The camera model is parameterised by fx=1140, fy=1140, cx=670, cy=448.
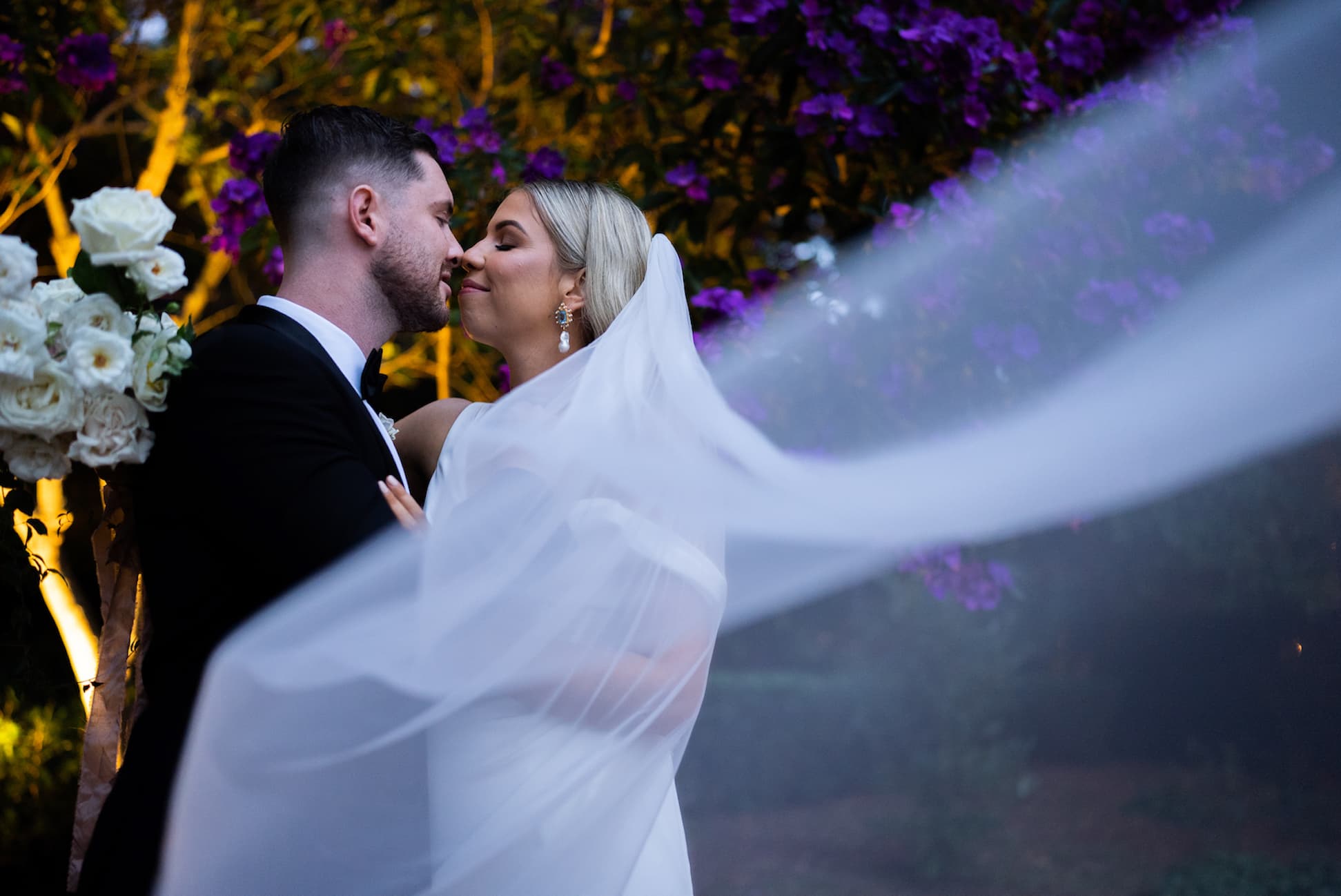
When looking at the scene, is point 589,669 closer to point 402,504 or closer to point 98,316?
point 402,504

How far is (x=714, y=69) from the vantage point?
2.98m

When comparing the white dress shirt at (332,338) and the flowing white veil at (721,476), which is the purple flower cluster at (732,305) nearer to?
the flowing white veil at (721,476)

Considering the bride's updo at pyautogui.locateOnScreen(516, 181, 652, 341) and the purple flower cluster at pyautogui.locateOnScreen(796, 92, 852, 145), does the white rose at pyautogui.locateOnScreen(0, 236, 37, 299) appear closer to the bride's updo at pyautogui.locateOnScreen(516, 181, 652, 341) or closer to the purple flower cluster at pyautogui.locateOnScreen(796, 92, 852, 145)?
the bride's updo at pyautogui.locateOnScreen(516, 181, 652, 341)

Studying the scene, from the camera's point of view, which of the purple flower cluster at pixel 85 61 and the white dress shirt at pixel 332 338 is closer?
the white dress shirt at pixel 332 338

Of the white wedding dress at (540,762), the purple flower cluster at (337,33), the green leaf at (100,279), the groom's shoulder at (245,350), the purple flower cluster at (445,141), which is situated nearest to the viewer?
the green leaf at (100,279)

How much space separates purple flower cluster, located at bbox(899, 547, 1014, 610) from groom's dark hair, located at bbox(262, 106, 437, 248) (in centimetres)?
152

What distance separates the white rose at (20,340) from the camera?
143cm

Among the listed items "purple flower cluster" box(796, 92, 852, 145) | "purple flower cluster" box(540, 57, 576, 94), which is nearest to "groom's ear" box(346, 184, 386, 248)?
"purple flower cluster" box(796, 92, 852, 145)

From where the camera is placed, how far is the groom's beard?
1.99 m

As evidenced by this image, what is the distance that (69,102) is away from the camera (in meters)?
3.33

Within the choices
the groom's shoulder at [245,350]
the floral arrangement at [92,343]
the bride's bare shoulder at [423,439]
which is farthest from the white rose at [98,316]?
the bride's bare shoulder at [423,439]

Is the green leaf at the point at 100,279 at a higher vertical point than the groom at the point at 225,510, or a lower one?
higher

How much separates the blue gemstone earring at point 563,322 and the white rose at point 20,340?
1.18 m

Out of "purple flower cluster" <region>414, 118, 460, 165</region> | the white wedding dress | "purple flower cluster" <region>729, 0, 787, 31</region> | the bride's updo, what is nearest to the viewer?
the white wedding dress
